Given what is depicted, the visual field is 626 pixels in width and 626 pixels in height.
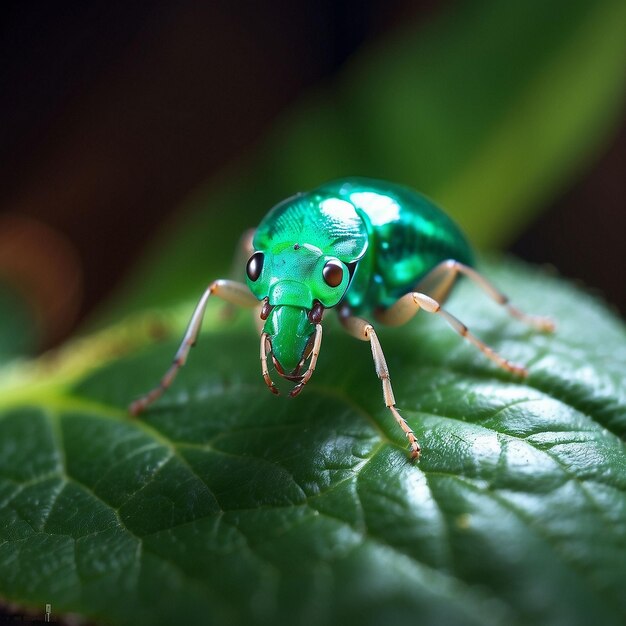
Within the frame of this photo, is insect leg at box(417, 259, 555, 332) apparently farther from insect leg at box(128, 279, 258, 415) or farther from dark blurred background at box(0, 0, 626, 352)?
dark blurred background at box(0, 0, 626, 352)

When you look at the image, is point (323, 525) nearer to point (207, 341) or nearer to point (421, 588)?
point (421, 588)

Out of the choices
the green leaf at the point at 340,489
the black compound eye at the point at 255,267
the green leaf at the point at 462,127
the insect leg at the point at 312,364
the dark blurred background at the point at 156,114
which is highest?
the dark blurred background at the point at 156,114

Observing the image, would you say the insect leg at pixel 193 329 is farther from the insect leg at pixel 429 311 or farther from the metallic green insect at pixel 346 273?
the insect leg at pixel 429 311

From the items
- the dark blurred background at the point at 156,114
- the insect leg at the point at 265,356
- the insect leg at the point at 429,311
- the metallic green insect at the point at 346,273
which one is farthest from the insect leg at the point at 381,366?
the dark blurred background at the point at 156,114

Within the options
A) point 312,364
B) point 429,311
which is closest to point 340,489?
point 312,364

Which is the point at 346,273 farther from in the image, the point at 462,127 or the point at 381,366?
the point at 462,127

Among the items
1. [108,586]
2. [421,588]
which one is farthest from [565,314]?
[108,586]

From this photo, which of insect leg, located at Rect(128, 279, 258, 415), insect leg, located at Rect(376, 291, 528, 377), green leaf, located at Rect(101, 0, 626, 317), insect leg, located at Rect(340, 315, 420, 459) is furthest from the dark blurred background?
insect leg, located at Rect(340, 315, 420, 459)
